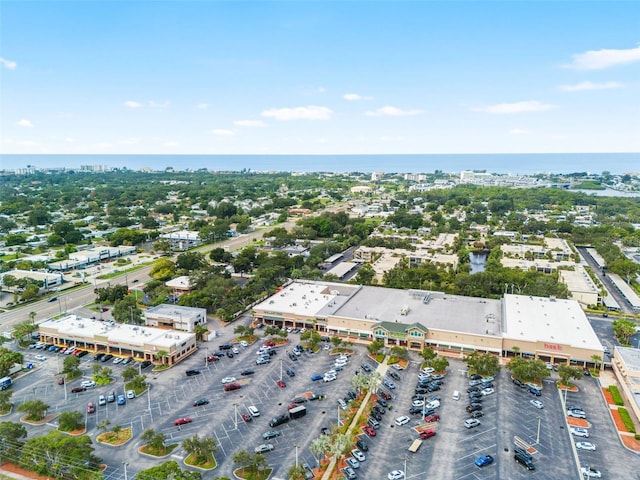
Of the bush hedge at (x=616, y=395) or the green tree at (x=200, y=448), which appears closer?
the green tree at (x=200, y=448)

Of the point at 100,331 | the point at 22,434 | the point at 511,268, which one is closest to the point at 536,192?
the point at 511,268

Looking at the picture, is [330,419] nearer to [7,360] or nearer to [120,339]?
[120,339]

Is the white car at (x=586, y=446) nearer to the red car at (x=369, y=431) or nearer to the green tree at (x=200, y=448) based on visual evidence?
the red car at (x=369, y=431)

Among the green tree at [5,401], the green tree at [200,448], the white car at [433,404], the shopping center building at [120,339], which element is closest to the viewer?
the green tree at [200,448]

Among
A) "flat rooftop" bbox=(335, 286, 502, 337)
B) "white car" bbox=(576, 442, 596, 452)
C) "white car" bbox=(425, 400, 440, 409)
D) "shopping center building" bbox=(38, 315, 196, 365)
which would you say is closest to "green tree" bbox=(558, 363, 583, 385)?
"flat rooftop" bbox=(335, 286, 502, 337)

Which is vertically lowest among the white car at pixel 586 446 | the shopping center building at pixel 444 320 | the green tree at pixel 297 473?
the white car at pixel 586 446

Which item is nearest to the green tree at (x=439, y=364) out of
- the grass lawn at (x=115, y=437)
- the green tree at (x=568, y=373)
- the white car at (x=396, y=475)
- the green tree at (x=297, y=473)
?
the green tree at (x=568, y=373)
